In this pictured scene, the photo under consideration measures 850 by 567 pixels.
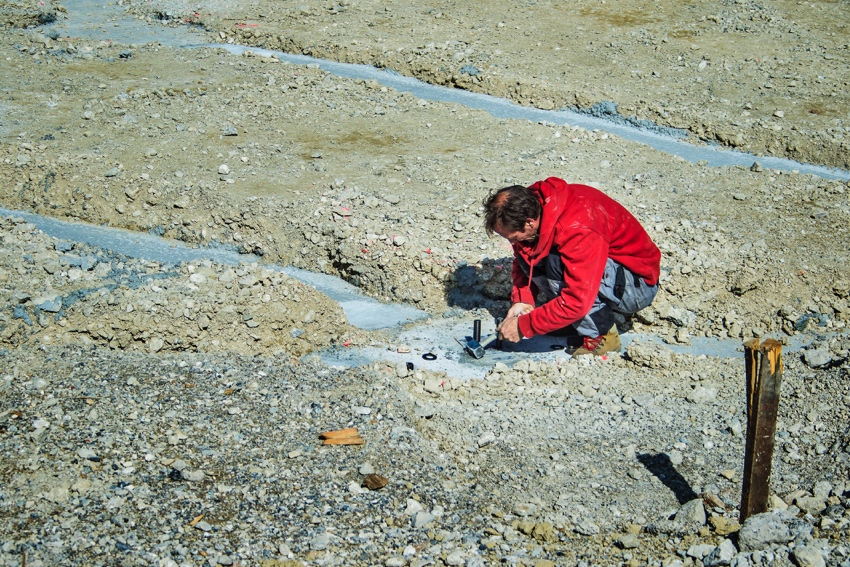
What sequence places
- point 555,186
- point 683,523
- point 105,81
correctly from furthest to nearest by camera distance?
point 105,81 → point 555,186 → point 683,523

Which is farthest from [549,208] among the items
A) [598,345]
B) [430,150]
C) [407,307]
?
[430,150]

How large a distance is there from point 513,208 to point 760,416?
1603mm

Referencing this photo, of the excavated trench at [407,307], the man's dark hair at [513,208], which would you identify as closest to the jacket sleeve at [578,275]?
the man's dark hair at [513,208]

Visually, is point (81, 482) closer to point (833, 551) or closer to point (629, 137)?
point (833, 551)

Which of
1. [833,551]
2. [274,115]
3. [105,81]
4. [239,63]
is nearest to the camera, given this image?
[833,551]

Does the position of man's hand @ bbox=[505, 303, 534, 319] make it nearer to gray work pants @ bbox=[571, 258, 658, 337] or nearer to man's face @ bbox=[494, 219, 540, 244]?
gray work pants @ bbox=[571, 258, 658, 337]

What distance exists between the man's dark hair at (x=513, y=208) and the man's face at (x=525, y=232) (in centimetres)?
2

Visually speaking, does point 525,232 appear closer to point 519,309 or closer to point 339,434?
point 519,309

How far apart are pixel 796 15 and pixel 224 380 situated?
31.1ft

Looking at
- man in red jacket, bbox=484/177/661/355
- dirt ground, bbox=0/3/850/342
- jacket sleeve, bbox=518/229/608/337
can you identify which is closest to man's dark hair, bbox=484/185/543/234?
man in red jacket, bbox=484/177/661/355

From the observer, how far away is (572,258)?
4.20 m

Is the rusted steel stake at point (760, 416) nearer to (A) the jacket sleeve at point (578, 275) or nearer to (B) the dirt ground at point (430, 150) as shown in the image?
(A) the jacket sleeve at point (578, 275)

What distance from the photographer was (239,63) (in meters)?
9.40

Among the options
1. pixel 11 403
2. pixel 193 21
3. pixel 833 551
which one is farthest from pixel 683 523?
pixel 193 21
